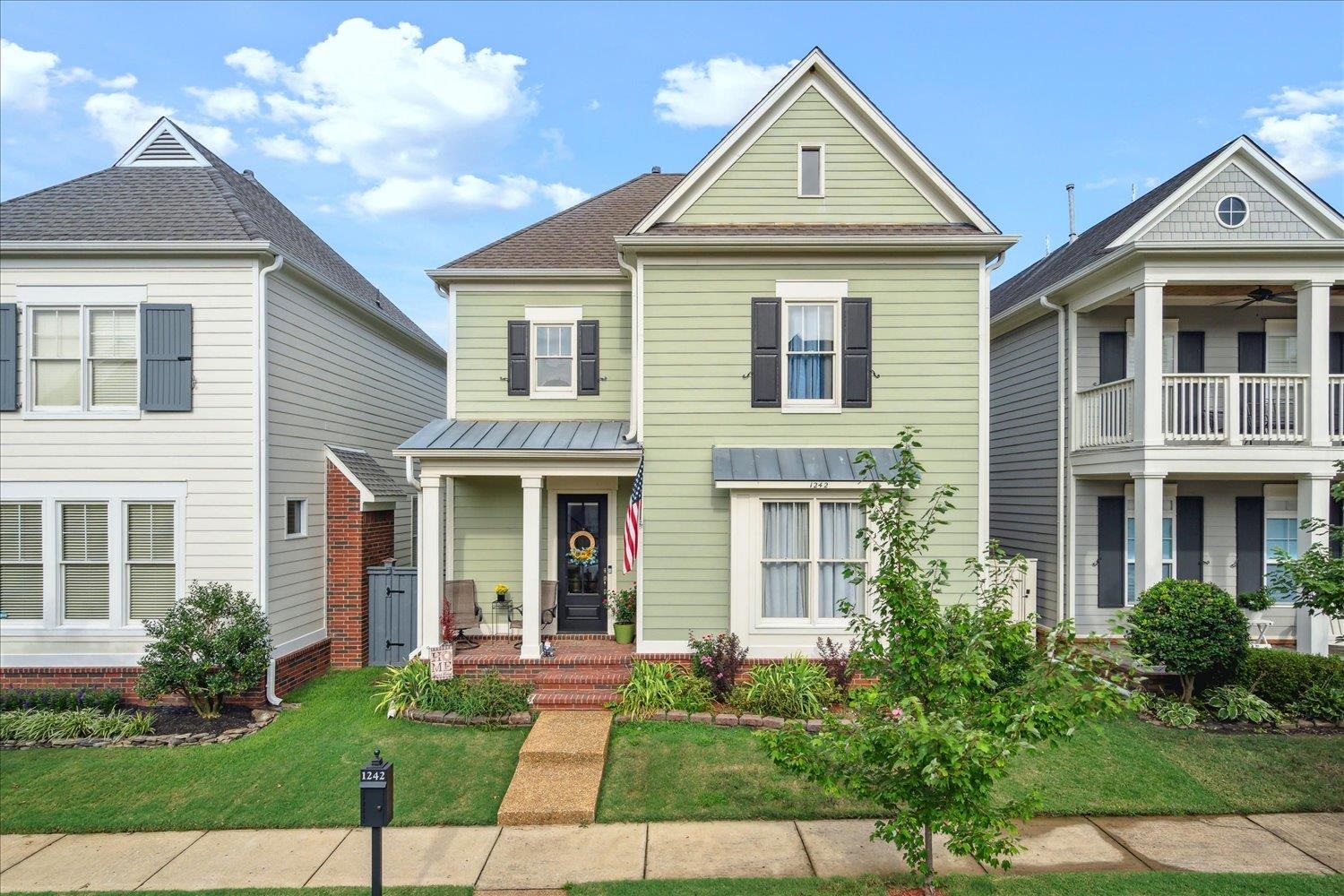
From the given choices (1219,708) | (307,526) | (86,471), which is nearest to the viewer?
(1219,708)

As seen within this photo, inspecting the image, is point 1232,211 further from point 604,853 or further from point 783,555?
point 604,853

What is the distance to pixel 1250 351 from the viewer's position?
12836mm

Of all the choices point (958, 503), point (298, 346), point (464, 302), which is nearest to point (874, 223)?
point (958, 503)

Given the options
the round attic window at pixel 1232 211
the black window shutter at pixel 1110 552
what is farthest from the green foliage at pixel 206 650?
the round attic window at pixel 1232 211

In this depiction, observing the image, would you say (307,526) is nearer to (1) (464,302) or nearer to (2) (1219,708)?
(1) (464,302)

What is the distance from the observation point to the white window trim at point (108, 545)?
9938mm

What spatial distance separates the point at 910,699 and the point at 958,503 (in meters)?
6.36

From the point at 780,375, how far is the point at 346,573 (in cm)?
780

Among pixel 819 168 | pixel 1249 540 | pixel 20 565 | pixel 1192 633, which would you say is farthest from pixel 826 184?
pixel 20 565

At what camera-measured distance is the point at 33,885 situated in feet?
19.6

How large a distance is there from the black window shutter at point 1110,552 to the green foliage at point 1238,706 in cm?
357

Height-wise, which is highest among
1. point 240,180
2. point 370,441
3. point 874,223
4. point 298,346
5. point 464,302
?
point 240,180

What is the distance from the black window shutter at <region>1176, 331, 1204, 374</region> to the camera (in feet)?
42.3

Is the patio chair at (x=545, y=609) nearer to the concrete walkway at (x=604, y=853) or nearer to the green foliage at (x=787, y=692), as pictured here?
the green foliage at (x=787, y=692)
